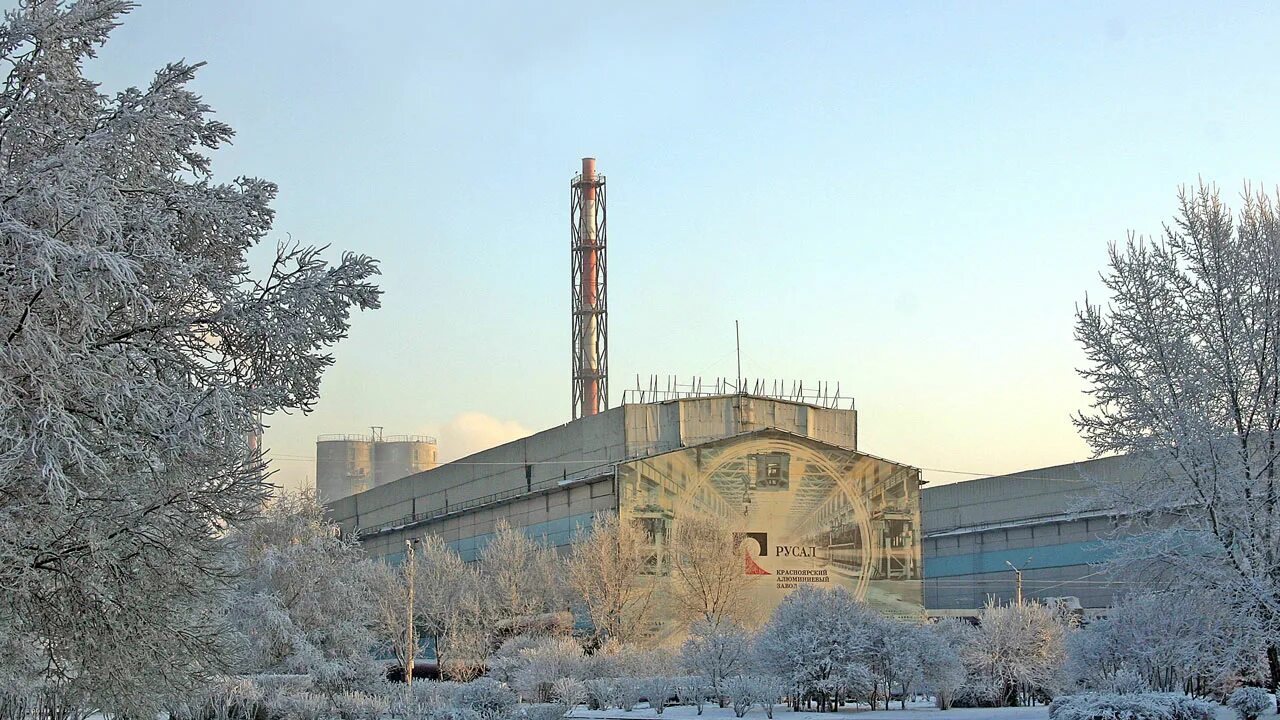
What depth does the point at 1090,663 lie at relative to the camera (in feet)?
107

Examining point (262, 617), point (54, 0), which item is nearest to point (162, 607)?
point (54, 0)

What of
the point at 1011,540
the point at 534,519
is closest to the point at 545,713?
the point at 534,519

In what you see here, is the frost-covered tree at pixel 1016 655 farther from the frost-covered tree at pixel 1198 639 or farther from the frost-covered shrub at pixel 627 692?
the frost-covered shrub at pixel 627 692

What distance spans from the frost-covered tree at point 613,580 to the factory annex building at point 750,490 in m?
1.40

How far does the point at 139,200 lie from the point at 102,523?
3.31 metres

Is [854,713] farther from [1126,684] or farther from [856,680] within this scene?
[1126,684]

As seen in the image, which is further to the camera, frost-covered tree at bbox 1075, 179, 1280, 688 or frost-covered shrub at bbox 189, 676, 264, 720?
frost-covered shrub at bbox 189, 676, 264, 720

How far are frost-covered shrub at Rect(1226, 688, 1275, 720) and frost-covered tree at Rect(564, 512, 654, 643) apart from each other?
39.0m

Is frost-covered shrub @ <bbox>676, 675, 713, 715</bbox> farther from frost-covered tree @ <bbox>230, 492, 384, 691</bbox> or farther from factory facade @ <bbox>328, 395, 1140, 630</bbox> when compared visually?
factory facade @ <bbox>328, 395, 1140, 630</bbox>

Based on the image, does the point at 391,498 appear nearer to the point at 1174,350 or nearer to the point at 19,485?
the point at 1174,350

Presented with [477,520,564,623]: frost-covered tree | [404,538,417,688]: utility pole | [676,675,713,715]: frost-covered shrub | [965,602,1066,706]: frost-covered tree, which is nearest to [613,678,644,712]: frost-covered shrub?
[676,675,713,715]: frost-covered shrub

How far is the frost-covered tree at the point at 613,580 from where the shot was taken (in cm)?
5969

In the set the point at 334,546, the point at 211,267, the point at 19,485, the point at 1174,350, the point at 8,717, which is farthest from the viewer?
the point at 334,546

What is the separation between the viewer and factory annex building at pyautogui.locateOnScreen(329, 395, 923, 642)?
212ft
